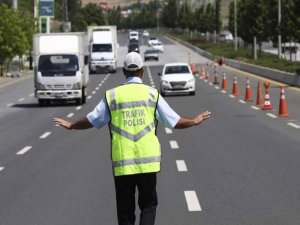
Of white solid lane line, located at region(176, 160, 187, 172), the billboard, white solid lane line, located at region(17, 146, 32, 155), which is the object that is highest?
the billboard

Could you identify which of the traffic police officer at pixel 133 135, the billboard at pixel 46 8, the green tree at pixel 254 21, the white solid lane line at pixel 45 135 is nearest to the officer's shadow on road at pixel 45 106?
the white solid lane line at pixel 45 135

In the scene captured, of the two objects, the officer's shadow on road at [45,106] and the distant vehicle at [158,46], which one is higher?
the distant vehicle at [158,46]

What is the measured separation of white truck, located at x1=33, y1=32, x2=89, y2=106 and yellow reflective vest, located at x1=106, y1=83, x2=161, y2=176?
24838mm

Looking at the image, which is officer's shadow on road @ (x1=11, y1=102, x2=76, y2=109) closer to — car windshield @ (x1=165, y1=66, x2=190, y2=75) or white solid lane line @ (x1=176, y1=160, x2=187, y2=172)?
car windshield @ (x1=165, y1=66, x2=190, y2=75)

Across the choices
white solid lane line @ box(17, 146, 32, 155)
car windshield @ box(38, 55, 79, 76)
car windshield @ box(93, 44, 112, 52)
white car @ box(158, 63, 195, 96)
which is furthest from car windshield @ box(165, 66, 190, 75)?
car windshield @ box(93, 44, 112, 52)

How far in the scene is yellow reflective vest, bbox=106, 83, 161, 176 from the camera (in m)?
6.02

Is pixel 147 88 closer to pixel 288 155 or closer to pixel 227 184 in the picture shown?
pixel 227 184

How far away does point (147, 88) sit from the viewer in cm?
Result: 620

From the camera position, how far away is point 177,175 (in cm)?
1246

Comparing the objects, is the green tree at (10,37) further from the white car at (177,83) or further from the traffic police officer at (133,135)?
the traffic police officer at (133,135)

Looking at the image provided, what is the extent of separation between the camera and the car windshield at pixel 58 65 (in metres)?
31.0

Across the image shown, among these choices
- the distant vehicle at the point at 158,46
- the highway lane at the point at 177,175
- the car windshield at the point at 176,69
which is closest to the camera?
the highway lane at the point at 177,175

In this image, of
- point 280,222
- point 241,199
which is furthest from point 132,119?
point 241,199

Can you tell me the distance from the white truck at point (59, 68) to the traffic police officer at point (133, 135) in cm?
2478
